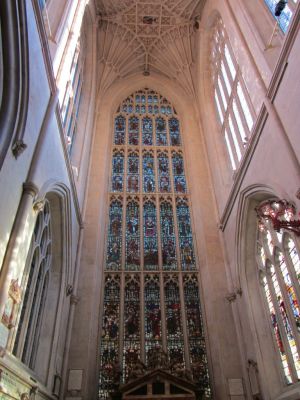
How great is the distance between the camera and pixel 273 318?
28.1ft

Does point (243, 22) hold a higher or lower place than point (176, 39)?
lower

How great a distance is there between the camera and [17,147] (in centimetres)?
566

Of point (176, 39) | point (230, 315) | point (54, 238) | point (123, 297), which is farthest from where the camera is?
point (176, 39)

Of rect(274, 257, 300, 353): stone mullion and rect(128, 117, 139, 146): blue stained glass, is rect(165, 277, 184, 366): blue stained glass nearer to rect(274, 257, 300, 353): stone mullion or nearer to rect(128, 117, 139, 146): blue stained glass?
rect(274, 257, 300, 353): stone mullion

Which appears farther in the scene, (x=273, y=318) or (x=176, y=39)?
(x=176, y=39)

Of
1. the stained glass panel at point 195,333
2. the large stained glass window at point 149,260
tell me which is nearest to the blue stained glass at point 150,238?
the large stained glass window at point 149,260

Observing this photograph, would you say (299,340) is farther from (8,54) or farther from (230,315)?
(8,54)

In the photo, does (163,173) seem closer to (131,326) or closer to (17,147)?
(131,326)

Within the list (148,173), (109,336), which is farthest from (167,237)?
(109,336)

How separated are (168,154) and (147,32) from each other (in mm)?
6239

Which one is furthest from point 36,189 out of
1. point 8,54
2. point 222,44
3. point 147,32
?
point 147,32

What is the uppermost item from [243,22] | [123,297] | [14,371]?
[243,22]

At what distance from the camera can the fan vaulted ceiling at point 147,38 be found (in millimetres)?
15523

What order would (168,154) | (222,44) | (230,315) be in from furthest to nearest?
(168,154)
(222,44)
(230,315)
